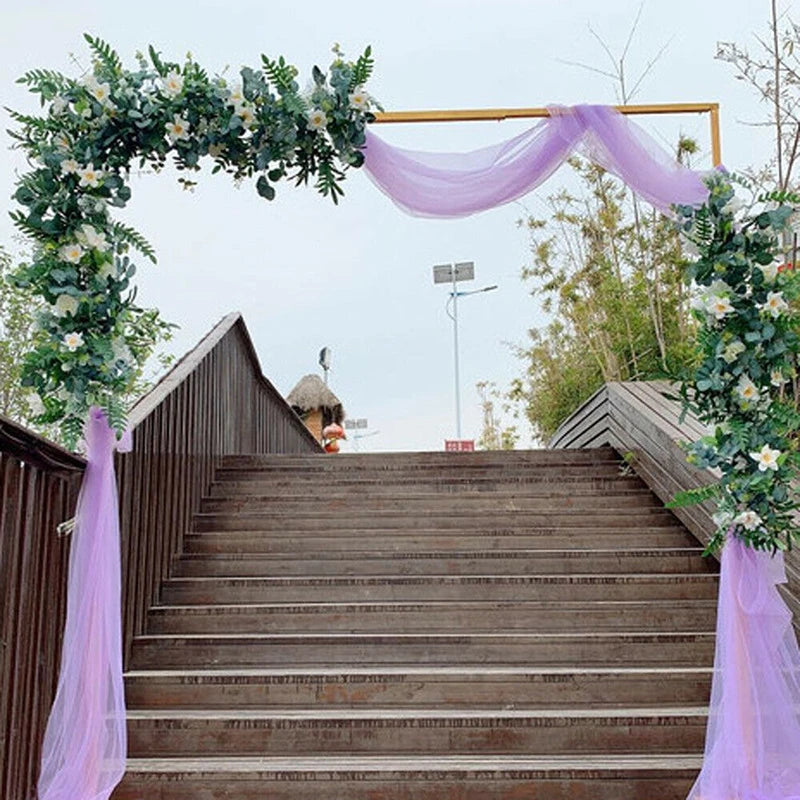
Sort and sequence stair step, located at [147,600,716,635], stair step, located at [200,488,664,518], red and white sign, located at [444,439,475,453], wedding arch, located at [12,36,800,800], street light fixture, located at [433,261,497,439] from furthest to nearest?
street light fixture, located at [433,261,497,439] < red and white sign, located at [444,439,475,453] < stair step, located at [200,488,664,518] < stair step, located at [147,600,716,635] < wedding arch, located at [12,36,800,800]

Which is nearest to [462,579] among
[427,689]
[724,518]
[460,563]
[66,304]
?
[460,563]

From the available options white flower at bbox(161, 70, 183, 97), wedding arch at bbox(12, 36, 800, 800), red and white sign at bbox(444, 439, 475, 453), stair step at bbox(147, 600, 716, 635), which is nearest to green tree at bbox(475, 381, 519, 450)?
red and white sign at bbox(444, 439, 475, 453)

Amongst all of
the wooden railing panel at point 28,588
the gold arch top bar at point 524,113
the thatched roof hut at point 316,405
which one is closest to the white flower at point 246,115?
the gold arch top bar at point 524,113

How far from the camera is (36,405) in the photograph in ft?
10.4

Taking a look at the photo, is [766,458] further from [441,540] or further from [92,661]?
[92,661]

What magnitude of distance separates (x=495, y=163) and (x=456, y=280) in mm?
13856

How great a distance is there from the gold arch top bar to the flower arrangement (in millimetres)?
442

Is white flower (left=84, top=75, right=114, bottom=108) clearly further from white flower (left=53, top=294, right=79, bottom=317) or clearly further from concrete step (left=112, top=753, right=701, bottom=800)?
concrete step (left=112, top=753, right=701, bottom=800)

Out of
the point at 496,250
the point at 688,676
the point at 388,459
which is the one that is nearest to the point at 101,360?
the point at 688,676

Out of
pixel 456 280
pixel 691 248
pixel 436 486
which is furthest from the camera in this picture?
pixel 456 280

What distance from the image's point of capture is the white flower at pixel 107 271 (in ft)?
10.4

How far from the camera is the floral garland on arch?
313 cm

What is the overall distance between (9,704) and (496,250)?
9492 mm

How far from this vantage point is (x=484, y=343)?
17.6 metres
